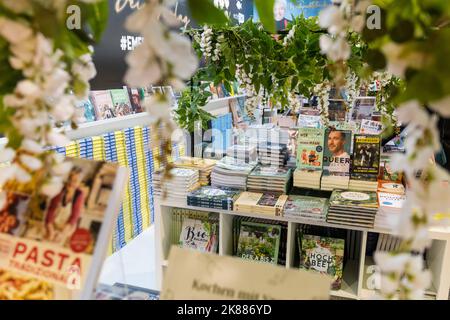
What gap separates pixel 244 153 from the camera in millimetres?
3133

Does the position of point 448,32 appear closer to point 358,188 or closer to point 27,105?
point 27,105

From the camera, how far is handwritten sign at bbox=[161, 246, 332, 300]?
65cm

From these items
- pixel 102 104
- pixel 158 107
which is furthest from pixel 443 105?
pixel 102 104

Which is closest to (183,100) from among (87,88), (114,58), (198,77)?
(198,77)

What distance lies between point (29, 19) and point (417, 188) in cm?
58

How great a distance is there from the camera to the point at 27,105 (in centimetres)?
57

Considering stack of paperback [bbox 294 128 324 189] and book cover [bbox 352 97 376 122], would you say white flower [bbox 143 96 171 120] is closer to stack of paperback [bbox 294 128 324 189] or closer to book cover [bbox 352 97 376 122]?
stack of paperback [bbox 294 128 324 189]

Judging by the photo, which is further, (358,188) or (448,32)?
(358,188)

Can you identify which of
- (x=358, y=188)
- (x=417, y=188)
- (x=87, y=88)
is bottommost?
(x=358, y=188)

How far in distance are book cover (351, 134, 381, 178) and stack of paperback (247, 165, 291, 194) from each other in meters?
0.48

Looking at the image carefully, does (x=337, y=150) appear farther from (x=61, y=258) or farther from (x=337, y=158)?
(x=61, y=258)

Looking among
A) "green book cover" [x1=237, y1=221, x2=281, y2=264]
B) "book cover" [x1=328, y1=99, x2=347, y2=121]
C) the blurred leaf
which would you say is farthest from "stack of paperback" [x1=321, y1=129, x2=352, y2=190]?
"book cover" [x1=328, y1=99, x2=347, y2=121]

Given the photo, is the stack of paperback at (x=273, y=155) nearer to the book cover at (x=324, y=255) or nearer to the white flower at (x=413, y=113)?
the book cover at (x=324, y=255)

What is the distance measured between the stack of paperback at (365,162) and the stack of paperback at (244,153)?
0.82 metres
